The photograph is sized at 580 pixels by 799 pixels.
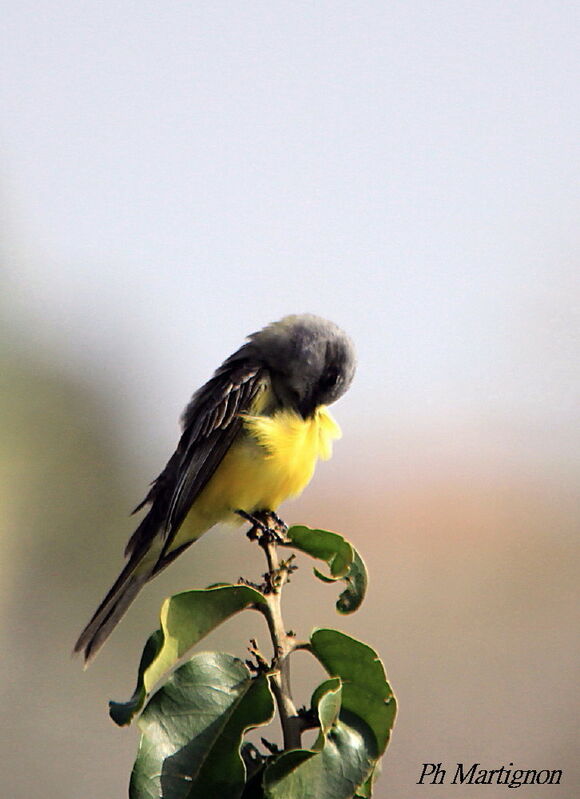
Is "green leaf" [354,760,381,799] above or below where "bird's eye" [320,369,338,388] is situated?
below

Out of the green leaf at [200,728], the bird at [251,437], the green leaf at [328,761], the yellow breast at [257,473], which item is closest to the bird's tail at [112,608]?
the bird at [251,437]

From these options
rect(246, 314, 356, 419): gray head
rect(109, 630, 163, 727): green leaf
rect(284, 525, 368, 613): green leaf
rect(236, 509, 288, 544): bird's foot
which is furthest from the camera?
rect(246, 314, 356, 419): gray head

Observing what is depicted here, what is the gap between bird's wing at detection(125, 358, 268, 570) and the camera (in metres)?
3.42

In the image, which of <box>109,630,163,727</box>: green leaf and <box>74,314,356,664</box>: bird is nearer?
<box>109,630,163,727</box>: green leaf

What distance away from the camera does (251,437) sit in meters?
3.54

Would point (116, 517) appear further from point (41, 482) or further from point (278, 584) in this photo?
point (278, 584)

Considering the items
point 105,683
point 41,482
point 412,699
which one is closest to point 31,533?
point 41,482

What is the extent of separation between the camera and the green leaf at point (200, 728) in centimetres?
152

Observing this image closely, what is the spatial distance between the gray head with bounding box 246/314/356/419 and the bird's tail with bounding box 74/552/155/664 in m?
0.85

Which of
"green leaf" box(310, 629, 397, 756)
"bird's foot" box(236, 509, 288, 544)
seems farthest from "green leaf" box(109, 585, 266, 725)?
"bird's foot" box(236, 509, 288, 544)

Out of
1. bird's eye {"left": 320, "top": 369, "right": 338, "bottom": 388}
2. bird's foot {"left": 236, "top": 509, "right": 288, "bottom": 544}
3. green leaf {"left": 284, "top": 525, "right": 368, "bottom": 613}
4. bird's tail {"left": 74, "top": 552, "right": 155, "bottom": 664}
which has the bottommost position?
bird's tail {"left": 74, "top": 552, "right": 155, "bottom": 664}

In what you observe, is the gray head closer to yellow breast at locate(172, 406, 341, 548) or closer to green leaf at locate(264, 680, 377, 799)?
yellow breast at locate(172, 406, 341, 548)

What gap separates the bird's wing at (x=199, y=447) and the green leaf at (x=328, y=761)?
5.88 ft

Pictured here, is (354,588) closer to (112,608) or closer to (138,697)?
(138,697)
